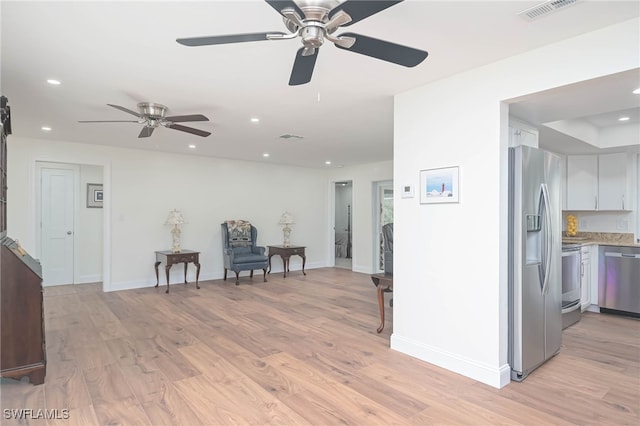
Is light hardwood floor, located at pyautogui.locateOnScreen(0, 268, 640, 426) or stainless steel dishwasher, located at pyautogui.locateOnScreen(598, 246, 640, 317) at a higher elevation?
stainless steel dishwasher, located at pyautogui.locateOnScreen(598, 246, 640, 317)

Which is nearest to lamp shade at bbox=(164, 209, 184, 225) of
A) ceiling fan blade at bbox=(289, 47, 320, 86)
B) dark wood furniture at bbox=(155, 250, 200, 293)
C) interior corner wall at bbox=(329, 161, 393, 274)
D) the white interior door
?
dark wood furniture at bbox=(155, 250, 200, 293)

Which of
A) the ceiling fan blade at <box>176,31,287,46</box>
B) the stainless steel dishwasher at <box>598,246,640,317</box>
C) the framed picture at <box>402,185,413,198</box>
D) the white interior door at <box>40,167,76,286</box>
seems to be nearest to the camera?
the ceiling fan blade at <box>176,31,287,46</box>

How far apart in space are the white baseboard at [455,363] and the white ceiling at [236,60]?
2100mm

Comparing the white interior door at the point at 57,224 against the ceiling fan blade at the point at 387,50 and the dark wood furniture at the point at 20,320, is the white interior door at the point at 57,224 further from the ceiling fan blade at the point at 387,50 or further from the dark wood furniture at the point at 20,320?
the ceiling fan blade at the point at 387,50

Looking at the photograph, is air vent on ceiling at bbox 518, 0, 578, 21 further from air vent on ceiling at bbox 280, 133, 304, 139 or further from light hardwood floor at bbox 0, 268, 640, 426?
air vent on ceiling at bbox 280, 133, 304, 139

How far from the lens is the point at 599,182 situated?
5.20 meters

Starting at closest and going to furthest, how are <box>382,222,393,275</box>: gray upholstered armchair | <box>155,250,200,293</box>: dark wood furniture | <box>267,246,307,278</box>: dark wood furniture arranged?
1. <box>382,222,393,275</box>: gray upholstered armchair
2. <box>155,250,200,293</box>: dark wood furniture
3. <box>267,246,307,278</box>: dark wood furniture

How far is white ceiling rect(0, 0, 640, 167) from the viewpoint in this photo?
2025 millimetres

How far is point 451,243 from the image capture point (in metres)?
2.97

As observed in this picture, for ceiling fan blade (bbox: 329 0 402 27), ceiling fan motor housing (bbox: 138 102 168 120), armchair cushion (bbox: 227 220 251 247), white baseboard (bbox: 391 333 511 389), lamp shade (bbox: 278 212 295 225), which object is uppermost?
ceiling fan motor housing (bbox: 138 102 168 120)

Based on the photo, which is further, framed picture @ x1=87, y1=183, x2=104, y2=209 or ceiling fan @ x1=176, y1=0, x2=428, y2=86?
framed picture @ x1=87, y1=183, x2=104, y2=209

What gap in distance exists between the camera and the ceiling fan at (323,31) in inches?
60.9

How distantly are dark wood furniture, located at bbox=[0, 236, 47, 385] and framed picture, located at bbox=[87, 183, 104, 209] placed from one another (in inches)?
180

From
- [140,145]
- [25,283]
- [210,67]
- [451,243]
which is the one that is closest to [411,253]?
[451,243]
